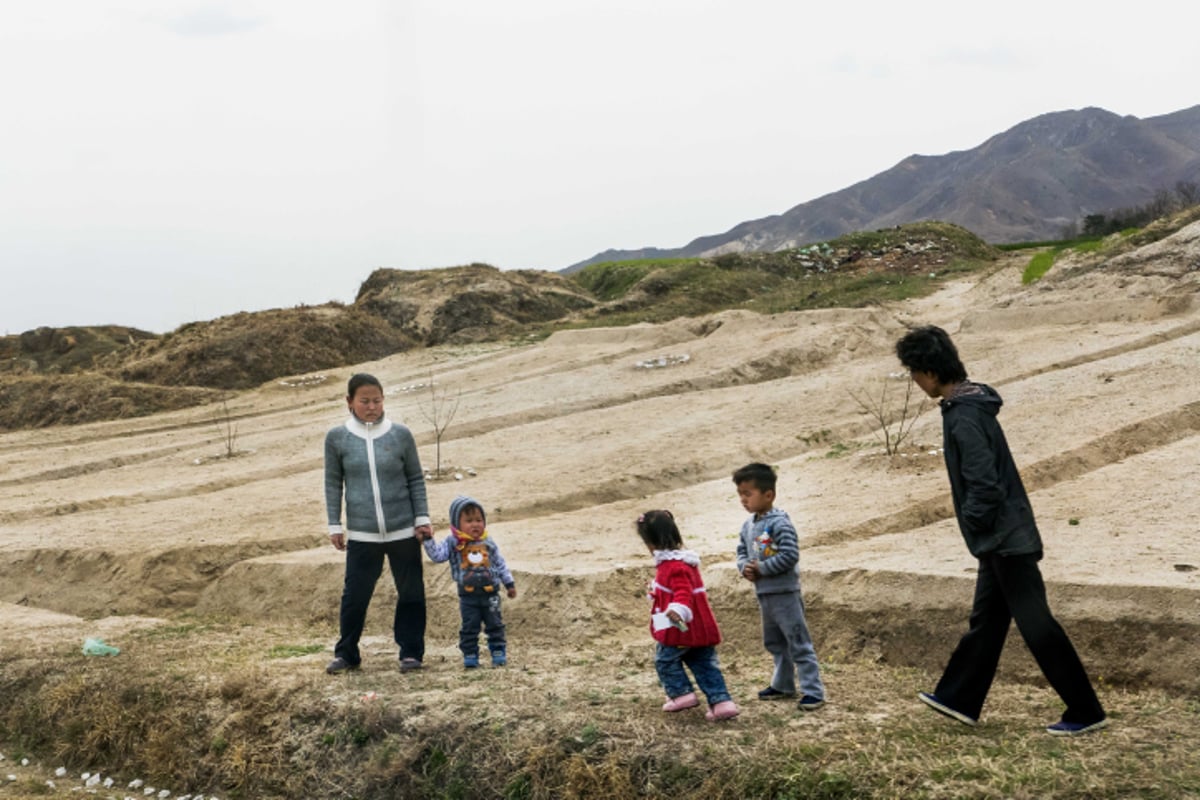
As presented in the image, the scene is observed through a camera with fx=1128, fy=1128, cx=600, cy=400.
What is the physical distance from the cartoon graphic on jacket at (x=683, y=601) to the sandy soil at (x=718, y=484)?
2047mm

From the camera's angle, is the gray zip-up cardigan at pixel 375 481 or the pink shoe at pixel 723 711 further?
the gray zip-up cardigan at pixel 375 481

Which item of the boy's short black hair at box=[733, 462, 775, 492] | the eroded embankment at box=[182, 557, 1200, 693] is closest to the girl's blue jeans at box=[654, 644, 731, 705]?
the boy's short black hair at box=[733, 462, 775, 492]

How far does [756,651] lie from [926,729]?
2519mm

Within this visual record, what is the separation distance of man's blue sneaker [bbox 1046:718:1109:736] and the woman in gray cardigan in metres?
3.48

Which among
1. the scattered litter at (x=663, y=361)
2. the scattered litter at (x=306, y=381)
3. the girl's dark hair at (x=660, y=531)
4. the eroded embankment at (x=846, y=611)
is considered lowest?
the eroded embankment at (x=846, y=611)

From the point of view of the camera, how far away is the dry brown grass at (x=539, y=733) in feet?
14.4

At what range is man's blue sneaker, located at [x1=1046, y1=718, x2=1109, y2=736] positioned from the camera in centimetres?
459

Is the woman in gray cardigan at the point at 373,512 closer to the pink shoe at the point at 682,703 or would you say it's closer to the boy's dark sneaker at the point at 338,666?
the boy's dark sneaker at the point at 338,666

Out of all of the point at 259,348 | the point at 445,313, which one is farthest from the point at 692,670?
the point at 445,313

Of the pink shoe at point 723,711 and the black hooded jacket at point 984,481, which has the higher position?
the black hooded jacket at point 984,481

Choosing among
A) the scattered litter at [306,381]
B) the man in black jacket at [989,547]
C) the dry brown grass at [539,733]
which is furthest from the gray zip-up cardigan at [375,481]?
the scattered litter at [306,381]

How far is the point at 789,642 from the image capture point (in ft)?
17.2

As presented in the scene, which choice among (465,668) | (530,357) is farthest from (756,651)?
(530,357)

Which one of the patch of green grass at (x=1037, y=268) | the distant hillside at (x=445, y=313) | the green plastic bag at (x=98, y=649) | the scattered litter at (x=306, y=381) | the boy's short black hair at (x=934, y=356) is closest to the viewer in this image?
the boy's short black hair at (x=934, y=356)
